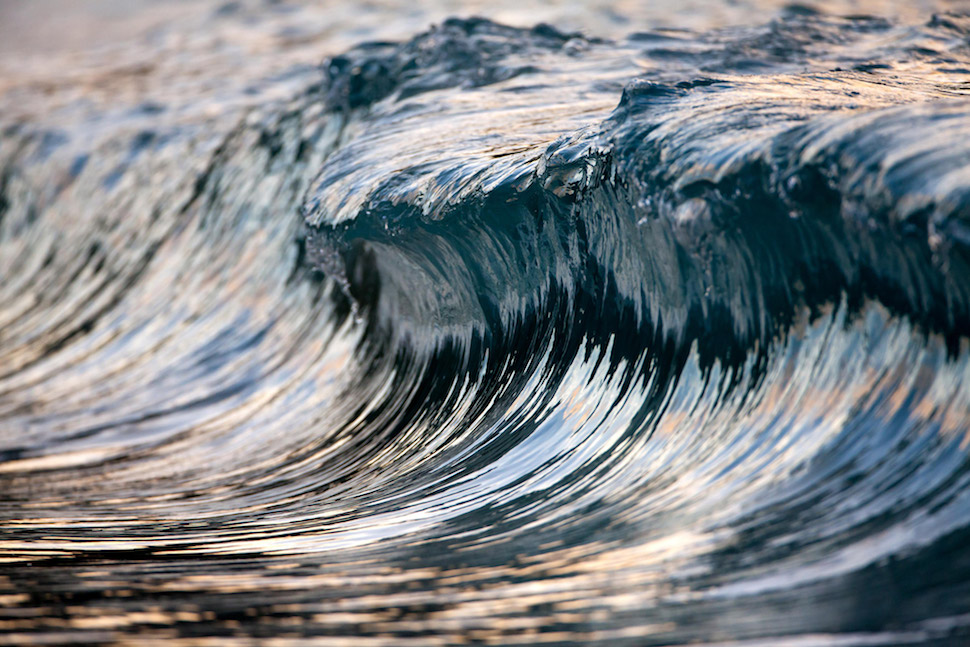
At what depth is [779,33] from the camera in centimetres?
377

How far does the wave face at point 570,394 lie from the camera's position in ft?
4.33

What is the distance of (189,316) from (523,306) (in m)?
2.01

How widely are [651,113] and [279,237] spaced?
227cm

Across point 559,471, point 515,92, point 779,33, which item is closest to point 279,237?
point 515,92

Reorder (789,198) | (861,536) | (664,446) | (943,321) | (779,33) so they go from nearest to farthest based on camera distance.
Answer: (861,536) → (943,321) → (789,198) → (664,446) → (779,33)

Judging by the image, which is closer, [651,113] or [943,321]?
[943,321]

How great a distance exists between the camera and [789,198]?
64.6 inches

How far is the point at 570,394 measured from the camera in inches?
82.1

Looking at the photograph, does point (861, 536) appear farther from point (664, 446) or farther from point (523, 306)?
point (523, 306)

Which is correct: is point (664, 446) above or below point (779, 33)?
below

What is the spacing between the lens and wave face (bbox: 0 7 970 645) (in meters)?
1.32

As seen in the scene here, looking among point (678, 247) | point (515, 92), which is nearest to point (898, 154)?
point (678, 247)

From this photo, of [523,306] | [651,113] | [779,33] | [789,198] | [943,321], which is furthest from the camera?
[779,33]

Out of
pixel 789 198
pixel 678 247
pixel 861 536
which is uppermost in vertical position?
pixel 789 198
